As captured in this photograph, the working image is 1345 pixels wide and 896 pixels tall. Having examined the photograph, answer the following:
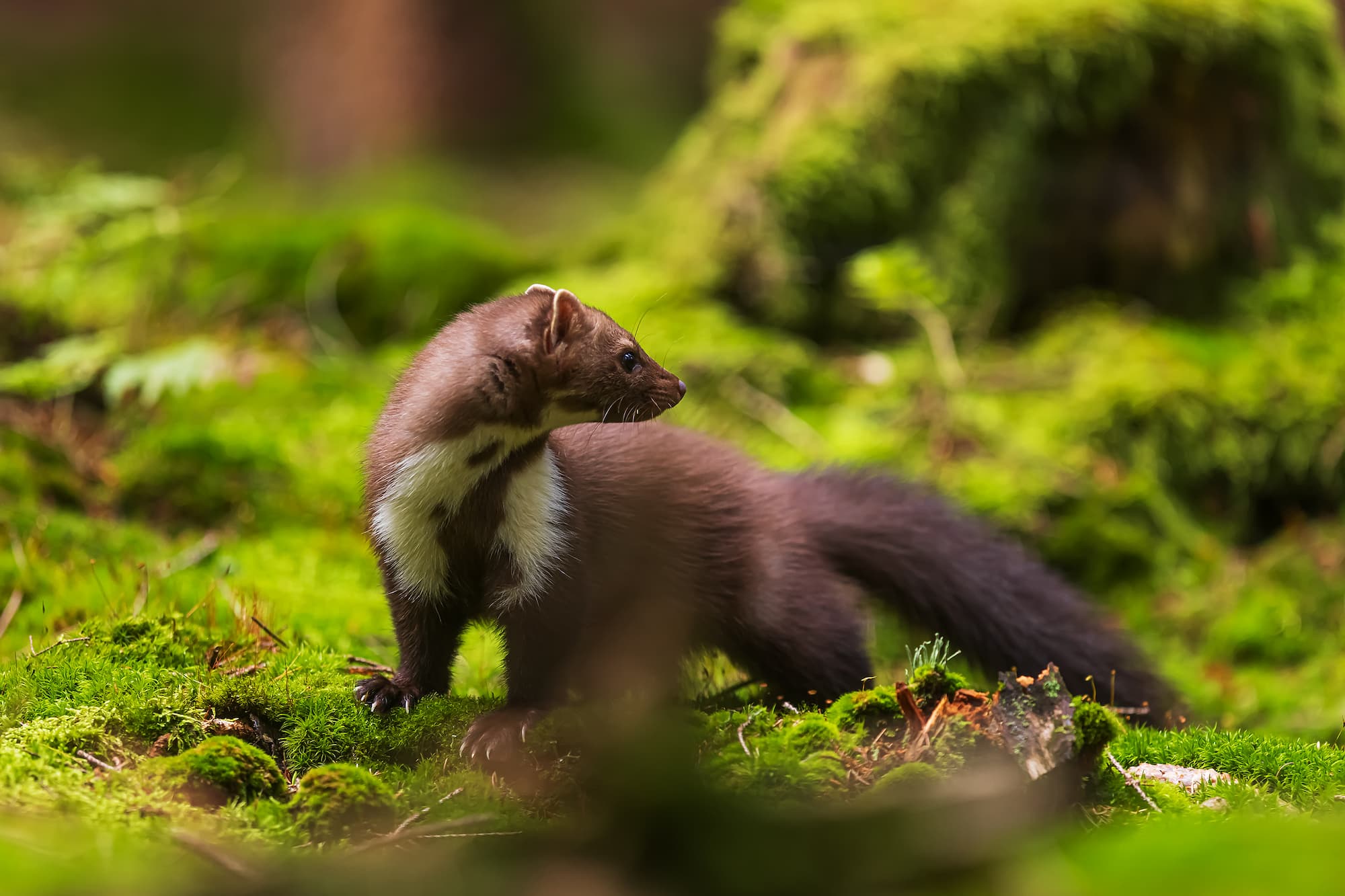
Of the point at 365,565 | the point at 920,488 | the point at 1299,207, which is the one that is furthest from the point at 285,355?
the point at 1299,207

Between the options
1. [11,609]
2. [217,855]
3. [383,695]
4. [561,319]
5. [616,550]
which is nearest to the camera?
[217,855]

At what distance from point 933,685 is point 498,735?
113 centimetres

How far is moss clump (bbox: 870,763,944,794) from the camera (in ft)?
8.52

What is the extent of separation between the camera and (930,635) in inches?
175

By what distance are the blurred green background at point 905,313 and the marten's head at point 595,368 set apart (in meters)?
1.54

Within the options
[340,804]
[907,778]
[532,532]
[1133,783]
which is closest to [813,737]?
[907,778]

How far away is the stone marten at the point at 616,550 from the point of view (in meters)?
3.35

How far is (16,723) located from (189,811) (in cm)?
69

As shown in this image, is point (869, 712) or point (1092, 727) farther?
point (869, 712)

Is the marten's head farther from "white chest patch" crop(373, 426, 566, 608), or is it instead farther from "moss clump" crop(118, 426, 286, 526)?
"moss clump" crop(118, 426, 286, 526)

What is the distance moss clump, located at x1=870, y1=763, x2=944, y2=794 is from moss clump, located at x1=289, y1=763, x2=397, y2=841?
3.59 feet

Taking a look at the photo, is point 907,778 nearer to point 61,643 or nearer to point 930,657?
point 930,657

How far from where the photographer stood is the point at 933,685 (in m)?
3.00

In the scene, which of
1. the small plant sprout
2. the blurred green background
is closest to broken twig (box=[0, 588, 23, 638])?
the blurred green background
